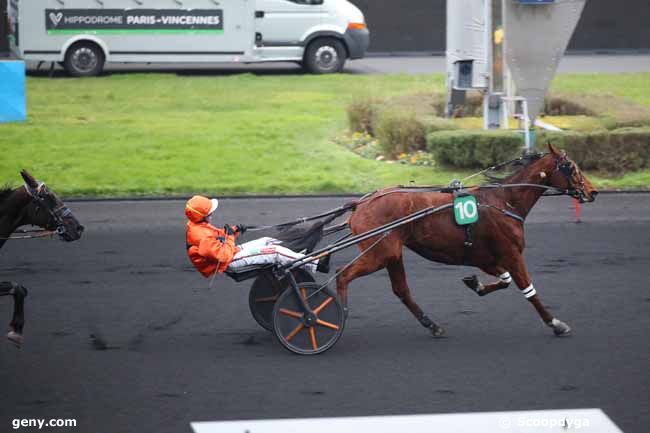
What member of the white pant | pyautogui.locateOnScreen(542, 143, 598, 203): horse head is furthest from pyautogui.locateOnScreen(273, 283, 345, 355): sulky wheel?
pyautogui.locateOnScreen(542, 143, 598, 203): horse head

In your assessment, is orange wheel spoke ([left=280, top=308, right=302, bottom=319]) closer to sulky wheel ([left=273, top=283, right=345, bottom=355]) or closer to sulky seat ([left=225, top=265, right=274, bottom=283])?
sulky wheel ([left=273, top=283, right=345, bottom=355])

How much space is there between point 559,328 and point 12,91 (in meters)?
12.0

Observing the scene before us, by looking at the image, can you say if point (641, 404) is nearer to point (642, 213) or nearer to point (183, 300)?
point (183, 300)

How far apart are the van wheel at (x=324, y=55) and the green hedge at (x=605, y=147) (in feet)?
28.6

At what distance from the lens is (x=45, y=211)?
7.47 metres

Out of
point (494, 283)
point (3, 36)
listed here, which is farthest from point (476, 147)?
point (3, 36)

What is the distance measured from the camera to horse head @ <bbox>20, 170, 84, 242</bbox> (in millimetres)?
7426

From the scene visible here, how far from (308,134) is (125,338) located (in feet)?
30.8

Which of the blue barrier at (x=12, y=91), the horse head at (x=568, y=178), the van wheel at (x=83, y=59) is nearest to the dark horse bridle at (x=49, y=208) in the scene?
the horse head at (x=568, y=178)

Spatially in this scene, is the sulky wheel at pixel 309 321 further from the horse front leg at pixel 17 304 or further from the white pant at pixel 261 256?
the horse front leg at pixel 17 304


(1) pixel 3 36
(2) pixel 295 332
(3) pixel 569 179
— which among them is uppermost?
(1) pixel 3 36

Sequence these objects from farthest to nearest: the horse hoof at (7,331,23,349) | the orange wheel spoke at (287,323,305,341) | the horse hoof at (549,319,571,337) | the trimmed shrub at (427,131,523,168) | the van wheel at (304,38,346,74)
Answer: the van wheel at (304,38,346,74)
the trimmed shrub at (427,131,523,168)
the horse hoof at (549,319,571,337)
the orange wheel spoke at (287,323,305,341)
the horse hoof at (7,331,23,349)

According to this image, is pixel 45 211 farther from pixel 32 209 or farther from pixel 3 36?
pixel 3 36
